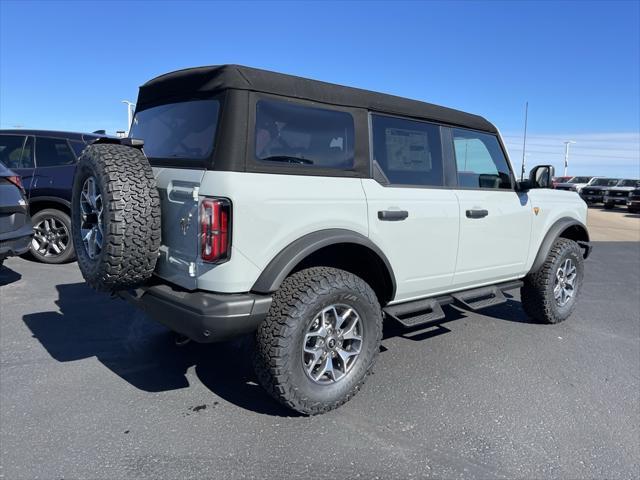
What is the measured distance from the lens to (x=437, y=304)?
3771 millimetres

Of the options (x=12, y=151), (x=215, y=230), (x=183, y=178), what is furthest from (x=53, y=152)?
(x=215, y=230)

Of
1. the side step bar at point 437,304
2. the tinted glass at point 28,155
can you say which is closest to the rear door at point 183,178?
the side step bar at point 437,304

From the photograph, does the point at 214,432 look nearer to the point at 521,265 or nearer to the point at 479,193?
the point at 479,193

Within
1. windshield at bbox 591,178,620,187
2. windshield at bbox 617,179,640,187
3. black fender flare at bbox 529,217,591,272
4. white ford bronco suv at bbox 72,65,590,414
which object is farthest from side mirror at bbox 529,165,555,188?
windshield at bbox 591,178,620,187

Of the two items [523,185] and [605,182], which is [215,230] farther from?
[605,182]

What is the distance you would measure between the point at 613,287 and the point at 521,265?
11.3ft

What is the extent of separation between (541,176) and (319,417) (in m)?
2.97

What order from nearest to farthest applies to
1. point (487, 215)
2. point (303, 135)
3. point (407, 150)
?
point (303, 135) < point (407, 150) < point (487, 215)

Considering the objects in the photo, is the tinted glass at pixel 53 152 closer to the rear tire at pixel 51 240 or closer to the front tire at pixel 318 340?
the rear tire at pixel 51 240

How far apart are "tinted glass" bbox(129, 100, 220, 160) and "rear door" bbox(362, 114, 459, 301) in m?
1.07

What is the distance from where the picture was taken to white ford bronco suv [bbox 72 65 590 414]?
8.66 feet

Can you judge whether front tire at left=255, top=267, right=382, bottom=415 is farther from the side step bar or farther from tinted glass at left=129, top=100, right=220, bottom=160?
tinted glass at left=129, top=100, right=220, bottom=160

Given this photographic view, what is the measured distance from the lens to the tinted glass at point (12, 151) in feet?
22.1

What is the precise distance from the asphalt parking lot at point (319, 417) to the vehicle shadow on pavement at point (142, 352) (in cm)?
2
